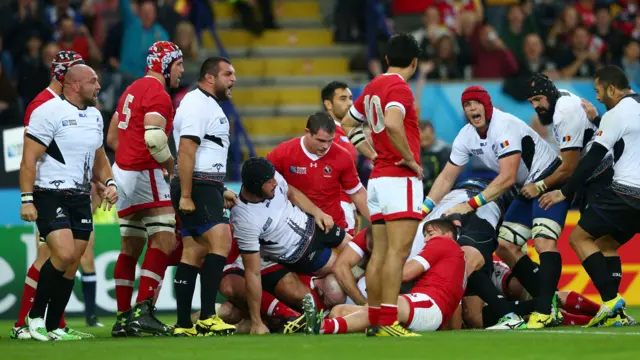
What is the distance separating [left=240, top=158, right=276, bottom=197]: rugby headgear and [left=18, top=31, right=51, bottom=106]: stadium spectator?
731 cm

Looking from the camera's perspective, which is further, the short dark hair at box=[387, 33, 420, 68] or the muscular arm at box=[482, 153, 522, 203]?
the muscular arm at box=[482, 153, 522, 203]

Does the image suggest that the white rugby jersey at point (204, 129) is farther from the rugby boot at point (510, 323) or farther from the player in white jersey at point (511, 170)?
the rugby boot at point (510, 323)

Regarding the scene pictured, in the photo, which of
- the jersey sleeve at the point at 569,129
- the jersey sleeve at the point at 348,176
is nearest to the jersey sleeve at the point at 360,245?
the jersey sleeve at the point at 348,176

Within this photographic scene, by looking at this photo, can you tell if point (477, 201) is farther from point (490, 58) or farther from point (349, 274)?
point (490, 58)

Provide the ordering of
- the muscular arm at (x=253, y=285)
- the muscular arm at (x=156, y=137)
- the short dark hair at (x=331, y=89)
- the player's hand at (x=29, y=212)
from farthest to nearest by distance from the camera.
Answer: the short dark hair at (x=331, y=89) → the muscular arm at (x=253, y=285) → the muscular arm at (x=156, y=137) → the player's hand at (x=29, y=212)

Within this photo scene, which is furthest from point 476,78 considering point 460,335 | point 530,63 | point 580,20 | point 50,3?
point 460,335

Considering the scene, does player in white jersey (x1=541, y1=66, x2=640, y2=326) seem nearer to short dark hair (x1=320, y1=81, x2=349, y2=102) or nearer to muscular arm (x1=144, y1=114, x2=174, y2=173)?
short dark hair (x1=320, y1=81, x2=349, y2=102)

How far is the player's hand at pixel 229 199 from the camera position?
434 inches

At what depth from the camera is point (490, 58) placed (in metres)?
19.2

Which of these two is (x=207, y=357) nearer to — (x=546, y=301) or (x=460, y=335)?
(x=460, y=335)

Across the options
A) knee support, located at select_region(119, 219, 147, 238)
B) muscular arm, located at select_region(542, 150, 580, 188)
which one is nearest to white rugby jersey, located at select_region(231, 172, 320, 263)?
knee support, located at select_region(119, 219, 147, 238)

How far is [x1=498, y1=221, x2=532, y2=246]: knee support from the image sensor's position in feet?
38.8

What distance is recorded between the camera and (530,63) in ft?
62.7

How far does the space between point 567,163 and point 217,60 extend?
3.55m
